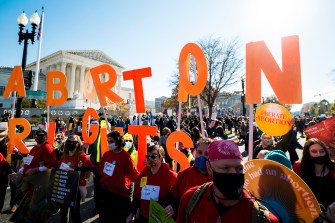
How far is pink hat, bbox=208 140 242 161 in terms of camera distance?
160cm

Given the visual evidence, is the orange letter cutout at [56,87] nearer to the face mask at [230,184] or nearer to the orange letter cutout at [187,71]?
the orange letter cutout at [187,71]

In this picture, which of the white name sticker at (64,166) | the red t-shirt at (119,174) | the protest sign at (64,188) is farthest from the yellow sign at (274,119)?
the white name sticker at (64,166)

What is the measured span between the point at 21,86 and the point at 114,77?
3.30 meters

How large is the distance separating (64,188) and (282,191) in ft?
10.4

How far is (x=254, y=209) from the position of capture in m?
1.46

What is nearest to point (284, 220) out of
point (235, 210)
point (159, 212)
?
point (235, 210)

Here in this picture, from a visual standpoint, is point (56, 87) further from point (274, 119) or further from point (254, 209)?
point (254, 209)

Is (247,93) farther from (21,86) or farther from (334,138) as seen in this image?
(21,86)

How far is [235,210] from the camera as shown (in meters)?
1.49

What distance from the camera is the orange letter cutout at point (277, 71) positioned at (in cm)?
313

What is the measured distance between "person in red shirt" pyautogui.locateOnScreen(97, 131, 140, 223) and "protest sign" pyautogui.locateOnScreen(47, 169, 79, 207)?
41 cm

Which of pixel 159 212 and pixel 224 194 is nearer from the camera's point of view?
pixel 224 194

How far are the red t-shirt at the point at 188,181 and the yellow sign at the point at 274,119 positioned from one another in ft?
5.52

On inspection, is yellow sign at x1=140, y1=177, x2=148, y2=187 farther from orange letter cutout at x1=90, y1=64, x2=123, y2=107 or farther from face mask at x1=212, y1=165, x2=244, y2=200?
orange letter cutout at x1=90, y1=64, x2=123, y2=107
